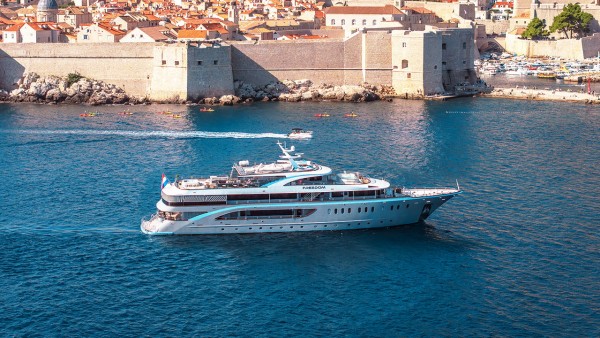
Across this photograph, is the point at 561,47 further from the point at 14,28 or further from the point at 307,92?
the point at 14,28

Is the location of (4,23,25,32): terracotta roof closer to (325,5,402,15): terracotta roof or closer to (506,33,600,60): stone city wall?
(325,5,402,15): terracotta roof

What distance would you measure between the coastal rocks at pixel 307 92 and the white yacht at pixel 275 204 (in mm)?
24365

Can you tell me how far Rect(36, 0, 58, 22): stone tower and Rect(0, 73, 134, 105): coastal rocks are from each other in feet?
56.7

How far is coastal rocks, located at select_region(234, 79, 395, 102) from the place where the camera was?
5203cm

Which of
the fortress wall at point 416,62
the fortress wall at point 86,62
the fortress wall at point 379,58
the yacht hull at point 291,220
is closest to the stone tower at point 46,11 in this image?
the fortress wall at point 86,62

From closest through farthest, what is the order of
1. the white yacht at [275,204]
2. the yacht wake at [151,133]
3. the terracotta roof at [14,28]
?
the white yacht at [275,204]
the yacht wake at [151,133]
the terracotta roof at [14,28]

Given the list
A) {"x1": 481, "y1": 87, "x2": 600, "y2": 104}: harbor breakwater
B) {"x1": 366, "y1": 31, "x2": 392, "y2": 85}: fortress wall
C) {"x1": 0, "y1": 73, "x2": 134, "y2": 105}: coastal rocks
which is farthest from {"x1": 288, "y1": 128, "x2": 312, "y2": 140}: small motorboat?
{"x1": 481, "y1": 87, "x2": 600, "y2": 104}: harbor breakwater

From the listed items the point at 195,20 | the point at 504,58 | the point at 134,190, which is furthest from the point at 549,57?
the point at 134,190

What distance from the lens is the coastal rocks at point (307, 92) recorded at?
52.0 m

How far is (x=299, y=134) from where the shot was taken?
40.6 meters

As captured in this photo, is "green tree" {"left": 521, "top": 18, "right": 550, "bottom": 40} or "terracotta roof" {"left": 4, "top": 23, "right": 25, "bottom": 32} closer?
"terracotta roof" {"left": 4, "top": 23, "right": 25, "bottom": 32}

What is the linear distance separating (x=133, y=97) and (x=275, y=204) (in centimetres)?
2606

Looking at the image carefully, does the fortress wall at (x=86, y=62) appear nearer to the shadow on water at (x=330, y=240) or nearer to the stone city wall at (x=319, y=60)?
the stone city wall at (x=319, y=60)

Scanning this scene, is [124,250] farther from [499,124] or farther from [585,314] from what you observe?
[499,124]
